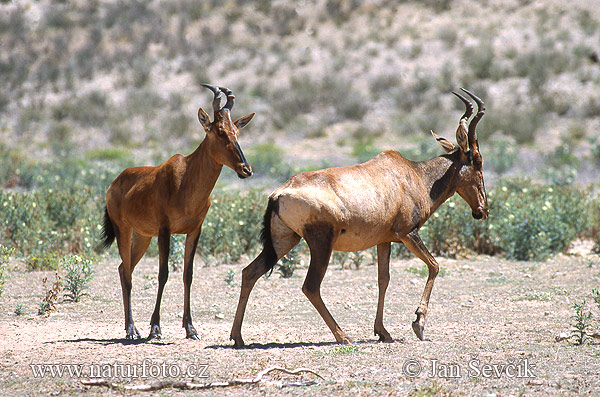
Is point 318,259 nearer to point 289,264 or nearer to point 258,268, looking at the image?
point 258,268

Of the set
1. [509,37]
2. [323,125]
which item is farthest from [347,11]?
[323,125]

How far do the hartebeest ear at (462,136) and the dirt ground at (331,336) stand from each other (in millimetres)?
1958

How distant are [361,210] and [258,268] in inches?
44.7

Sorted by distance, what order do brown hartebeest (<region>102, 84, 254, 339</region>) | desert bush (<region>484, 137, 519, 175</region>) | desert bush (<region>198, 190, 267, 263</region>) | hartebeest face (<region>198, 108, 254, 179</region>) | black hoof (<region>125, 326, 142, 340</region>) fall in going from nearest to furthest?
hartebeest face (<region>198, 108, 254, 179</region>)
brown hartebeest (<region>102, 84, 254, 339</region>)
black hoof (<region>125, 326, 142, 340</region>)
desert bush (<region>198, 190, 267, 263</region>)
desert bush (<region>484, 137, 519, 175</region>)

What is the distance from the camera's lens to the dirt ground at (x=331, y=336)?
6.09 meters

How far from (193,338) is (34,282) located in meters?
4.10

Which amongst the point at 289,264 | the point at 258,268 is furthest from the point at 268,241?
the point at 289,264

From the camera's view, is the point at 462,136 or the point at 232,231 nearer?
the point at 462,136

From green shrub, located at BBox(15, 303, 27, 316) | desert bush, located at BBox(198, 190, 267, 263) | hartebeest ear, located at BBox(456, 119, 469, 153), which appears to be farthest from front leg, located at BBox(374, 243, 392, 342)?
desert bush, located at BBox(198, 190, 267, 263)

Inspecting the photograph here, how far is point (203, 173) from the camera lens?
787cm

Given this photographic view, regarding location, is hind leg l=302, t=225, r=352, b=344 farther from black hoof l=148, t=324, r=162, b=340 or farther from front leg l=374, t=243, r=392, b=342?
black hoof l=148, t=324, r=162, b=340

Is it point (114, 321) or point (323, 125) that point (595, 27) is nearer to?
point (323, 125)

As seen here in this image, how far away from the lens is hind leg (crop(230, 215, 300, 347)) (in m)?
7.49

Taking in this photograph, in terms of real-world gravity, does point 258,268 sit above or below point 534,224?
above
